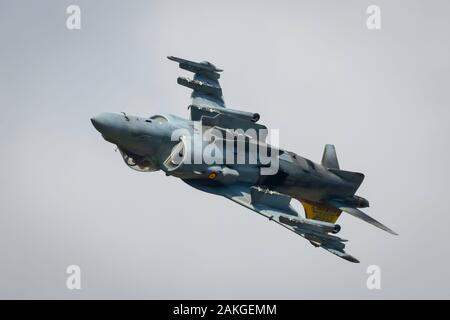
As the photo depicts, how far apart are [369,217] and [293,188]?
4850 millimetres

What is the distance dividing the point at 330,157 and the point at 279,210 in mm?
7550

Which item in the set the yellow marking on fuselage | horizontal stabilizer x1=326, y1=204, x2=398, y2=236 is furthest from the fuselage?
horizontal stabilizer x1=326, y1=204, x2=398, y2=236

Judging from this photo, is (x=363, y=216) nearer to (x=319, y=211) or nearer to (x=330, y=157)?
(x=319, y=211)

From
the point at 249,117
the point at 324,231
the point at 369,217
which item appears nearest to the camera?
the point at 324,231

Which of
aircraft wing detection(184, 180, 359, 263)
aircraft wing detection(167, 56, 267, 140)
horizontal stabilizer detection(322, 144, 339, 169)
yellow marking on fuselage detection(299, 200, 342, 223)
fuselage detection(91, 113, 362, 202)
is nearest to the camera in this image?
fuselage detection(91, 113, 362, 202)

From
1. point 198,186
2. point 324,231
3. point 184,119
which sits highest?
point 184,119

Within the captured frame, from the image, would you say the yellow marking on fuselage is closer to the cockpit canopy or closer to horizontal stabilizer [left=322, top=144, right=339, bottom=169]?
horizontal stabilizer [left=322, top=144, right=339, bottom=169]

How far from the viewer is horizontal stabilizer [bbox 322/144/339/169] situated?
162ft

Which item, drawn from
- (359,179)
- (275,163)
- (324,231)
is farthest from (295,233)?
(359,179)

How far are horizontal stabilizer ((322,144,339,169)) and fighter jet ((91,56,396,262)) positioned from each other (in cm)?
128

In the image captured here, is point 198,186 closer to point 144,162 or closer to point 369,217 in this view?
point 144,162

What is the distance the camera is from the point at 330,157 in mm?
49531

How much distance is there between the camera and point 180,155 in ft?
139

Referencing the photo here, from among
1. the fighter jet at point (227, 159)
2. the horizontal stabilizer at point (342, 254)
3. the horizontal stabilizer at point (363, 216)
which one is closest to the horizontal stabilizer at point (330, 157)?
the fighter jet at point (227, 159)
